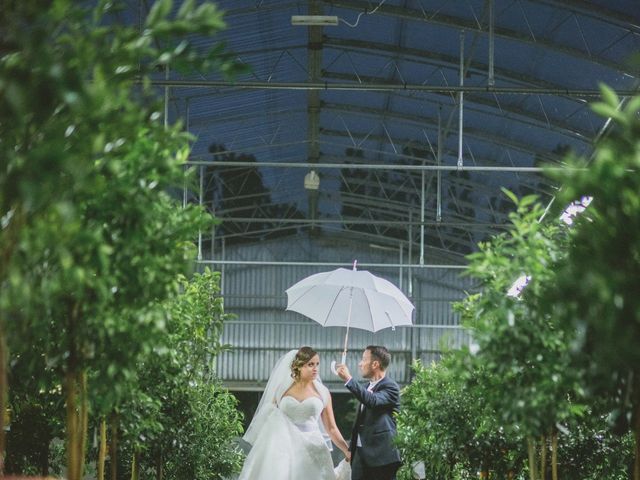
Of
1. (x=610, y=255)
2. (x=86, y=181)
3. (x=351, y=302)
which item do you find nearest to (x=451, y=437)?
(x=351, y=302)

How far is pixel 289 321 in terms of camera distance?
28.2m

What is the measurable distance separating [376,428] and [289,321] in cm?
1959

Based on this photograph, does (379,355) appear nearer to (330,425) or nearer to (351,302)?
(330,425)

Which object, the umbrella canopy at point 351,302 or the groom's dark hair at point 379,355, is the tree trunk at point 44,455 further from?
the groom's dark hair at point 379,355

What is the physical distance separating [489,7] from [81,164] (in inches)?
415

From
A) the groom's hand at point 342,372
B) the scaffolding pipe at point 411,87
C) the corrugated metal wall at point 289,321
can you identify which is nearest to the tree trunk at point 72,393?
the groom's hand at point 342,372

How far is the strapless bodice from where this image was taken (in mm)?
9531

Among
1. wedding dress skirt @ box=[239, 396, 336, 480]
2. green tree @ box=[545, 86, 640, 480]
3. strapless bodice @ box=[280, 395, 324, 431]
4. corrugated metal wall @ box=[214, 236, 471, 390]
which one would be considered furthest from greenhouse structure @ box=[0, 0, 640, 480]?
corrugated metal wall @ box=[214, 236, 471, 390]

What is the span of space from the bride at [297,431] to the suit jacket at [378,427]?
66 cm

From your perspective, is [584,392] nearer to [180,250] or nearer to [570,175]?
[570,175]

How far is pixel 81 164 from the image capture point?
10.8ft

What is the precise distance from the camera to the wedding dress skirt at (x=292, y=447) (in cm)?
948

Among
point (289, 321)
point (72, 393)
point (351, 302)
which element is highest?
point (289, 321)

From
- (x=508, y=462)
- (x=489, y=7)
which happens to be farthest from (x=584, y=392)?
(x=489, y=7)
